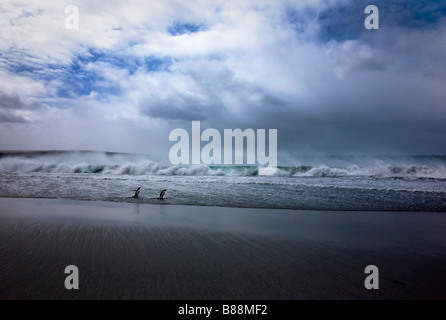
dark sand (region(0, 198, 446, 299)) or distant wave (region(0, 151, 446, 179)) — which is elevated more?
distant wave (region(0, 151, 446, 179))

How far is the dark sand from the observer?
2.92m

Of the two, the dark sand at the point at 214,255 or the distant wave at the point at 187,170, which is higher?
the distant wave at the point at 187,170

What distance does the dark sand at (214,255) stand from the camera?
2.92 meters

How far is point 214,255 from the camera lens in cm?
405

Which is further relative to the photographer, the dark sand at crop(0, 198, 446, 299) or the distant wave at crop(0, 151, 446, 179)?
the distant wave at crop(0, 151, 446, 179)

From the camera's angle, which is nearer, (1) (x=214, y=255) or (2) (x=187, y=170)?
(1) (x=214, y=255)

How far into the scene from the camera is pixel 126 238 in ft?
16.0

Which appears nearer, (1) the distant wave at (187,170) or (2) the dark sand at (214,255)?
(2) the dark sand at (214,255)

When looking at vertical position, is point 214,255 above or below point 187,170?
below
